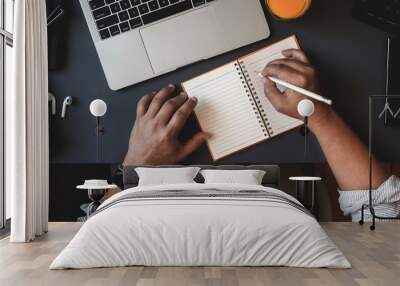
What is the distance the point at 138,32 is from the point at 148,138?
1.02 metres

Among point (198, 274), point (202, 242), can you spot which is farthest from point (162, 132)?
point (198, 274)

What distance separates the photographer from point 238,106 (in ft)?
19.1

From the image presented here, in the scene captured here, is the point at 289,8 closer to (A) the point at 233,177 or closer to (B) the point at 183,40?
(B) the point at 183,40

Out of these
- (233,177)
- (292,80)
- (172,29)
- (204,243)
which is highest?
(172,29)

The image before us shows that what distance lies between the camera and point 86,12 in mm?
5863

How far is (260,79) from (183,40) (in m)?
Answer: 0.83

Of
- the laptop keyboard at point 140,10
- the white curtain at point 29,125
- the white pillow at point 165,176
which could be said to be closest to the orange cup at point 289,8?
the laptop keyboard at point 140,10

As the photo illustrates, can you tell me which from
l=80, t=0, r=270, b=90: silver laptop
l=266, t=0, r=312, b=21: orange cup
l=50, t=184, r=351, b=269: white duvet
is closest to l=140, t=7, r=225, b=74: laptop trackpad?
l=80, t=0, r=270, b=90: silver laptop

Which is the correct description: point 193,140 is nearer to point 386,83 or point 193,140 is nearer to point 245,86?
point 245,86

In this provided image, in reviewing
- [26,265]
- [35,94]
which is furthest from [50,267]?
[35,94]

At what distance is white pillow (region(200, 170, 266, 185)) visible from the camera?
5.50 meters

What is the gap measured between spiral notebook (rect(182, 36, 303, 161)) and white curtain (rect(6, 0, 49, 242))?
1425 millimetres

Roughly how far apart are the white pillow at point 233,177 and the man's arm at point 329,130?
0.72 meters

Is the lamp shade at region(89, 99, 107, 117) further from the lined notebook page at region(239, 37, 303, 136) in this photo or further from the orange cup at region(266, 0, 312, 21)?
the orange cup at region(266, 0, 312, 21)
